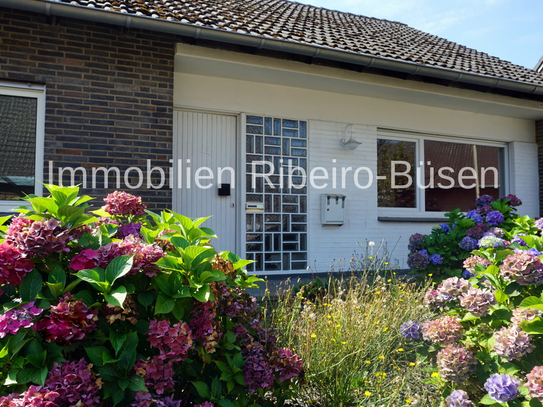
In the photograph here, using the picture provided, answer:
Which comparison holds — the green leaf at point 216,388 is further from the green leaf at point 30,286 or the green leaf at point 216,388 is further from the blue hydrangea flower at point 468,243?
the blue hydrangea flower at point 468,243

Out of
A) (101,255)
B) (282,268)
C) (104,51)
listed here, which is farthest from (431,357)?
(104,51)

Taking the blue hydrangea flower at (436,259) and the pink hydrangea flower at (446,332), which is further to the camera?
the blue hydrangea flower at (436,259)

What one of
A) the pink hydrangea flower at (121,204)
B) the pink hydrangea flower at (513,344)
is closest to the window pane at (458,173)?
the pink hydrangea flower at (513,344)

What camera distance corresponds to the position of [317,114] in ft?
21.4

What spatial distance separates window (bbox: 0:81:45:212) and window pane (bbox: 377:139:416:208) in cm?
493

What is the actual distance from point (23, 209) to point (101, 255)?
0.41 metres

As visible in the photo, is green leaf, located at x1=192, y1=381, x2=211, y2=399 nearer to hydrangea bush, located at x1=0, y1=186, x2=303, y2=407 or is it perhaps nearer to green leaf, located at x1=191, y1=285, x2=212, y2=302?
hydrangea bush, located at x1=0, y1=186, x2=303, y2=407

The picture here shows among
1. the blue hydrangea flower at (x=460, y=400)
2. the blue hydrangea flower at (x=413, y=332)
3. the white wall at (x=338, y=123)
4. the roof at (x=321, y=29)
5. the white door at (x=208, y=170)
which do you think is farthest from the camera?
the white wall at (x=338, y=123)

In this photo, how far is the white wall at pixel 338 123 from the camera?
233 inches

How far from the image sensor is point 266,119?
20.4 feet

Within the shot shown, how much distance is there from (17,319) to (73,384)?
280 mm

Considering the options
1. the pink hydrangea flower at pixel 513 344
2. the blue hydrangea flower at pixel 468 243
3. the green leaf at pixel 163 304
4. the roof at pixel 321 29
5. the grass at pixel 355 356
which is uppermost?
the roof at pixel 321 29

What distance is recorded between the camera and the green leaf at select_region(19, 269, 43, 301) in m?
1.47

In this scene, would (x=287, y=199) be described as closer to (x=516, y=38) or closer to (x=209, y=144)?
(x=209, y=144)
